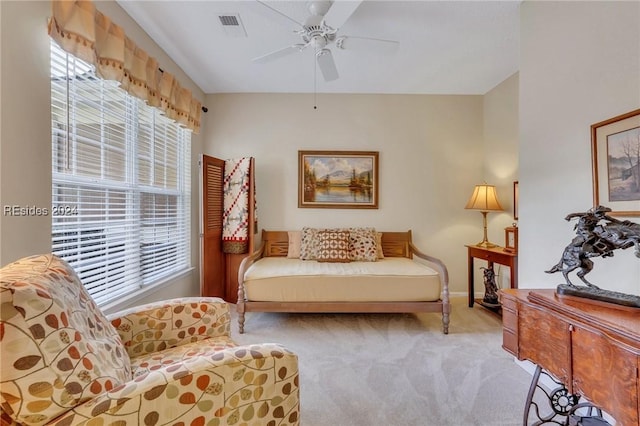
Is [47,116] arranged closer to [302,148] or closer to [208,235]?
[208,235]

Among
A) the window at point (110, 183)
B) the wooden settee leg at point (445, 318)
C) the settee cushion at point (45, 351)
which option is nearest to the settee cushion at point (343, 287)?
the wooden settee leg at point (445, 318)

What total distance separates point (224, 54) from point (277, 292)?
2.39 metres

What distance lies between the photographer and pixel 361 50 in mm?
2107

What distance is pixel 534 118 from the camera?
6.64 feet

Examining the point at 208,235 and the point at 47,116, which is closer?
the point at 47,116

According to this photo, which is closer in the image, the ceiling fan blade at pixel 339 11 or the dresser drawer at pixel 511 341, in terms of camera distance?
the dresser drawer at pixel 511 341

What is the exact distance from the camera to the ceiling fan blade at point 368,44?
1.96m

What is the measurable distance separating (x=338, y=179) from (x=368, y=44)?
75.4 inches

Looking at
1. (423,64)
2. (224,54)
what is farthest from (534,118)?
(224,54)

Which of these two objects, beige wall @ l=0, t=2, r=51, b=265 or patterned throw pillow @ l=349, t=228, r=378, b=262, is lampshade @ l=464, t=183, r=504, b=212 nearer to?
patterned throw pillow @ l=349, t=228, r=378, b=262

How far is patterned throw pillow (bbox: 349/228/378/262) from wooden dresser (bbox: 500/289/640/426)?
1.97m

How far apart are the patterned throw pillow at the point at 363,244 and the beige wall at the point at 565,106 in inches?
62.4

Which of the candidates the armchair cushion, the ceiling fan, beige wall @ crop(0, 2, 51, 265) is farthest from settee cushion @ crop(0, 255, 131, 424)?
the ceiling fan

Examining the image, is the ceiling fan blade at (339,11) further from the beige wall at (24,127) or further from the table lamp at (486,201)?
the table lamp at (486,201)
